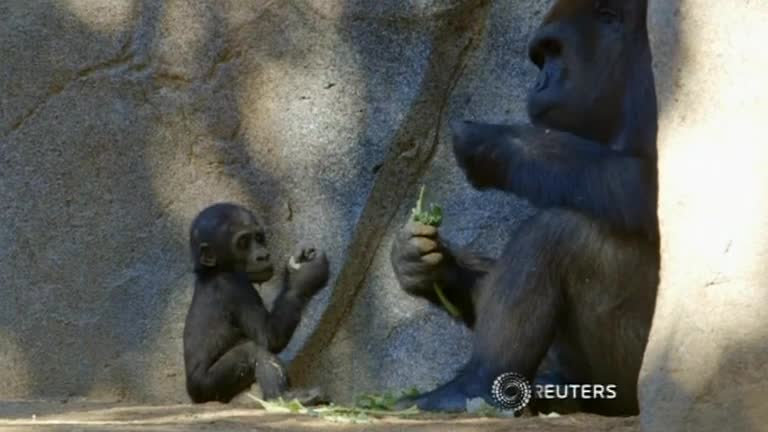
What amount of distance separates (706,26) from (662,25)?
0.39ft

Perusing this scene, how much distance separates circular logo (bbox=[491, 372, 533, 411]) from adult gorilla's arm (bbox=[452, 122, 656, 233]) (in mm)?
509

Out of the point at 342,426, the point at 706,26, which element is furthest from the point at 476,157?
the point at 706,26

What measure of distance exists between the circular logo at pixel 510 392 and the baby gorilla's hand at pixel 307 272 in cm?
127

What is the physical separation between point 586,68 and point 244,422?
168 cm

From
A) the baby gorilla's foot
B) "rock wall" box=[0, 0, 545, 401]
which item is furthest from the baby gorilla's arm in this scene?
"rock wall" box=[0, 0, 545, 401]

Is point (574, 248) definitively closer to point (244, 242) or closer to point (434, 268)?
point (434, 268)

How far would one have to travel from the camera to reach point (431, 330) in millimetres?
6301

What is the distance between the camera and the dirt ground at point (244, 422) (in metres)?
4.26

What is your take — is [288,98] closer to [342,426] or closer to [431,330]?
[431,330]

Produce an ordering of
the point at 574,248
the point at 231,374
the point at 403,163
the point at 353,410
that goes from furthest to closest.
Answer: the point at 403,163 < the point at 231,374 < the point at 353,410 < the point at 574,248

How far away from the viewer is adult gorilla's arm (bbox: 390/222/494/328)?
510 cm

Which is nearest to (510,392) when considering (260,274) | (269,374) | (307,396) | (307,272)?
(307,396)

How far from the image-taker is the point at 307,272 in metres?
5.95

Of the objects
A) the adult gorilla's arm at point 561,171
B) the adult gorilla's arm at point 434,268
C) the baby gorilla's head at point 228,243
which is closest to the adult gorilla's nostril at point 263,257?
the baby gorilla's head at point 228,243
